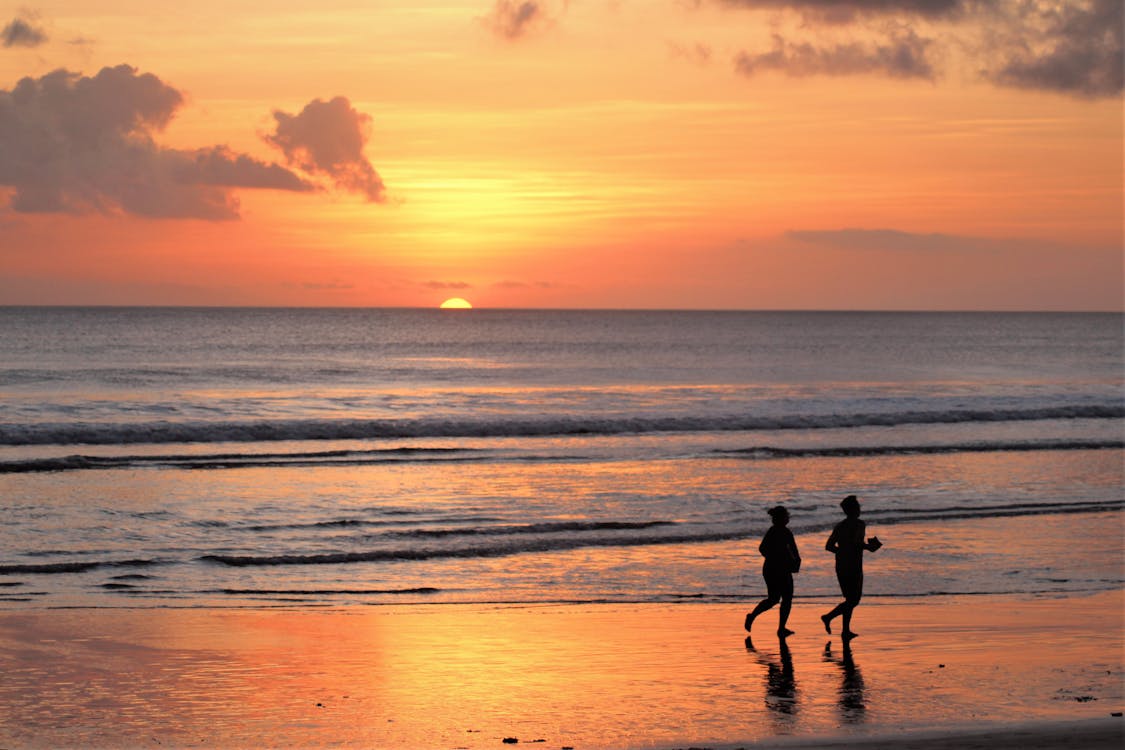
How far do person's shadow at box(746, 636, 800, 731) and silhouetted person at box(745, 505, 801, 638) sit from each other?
1.09 feet

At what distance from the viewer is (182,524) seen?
19406 mm

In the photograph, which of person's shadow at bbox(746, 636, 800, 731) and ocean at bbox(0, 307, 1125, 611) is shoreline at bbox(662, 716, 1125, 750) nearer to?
person's shadow at bbox(746, 636, 800, 731)

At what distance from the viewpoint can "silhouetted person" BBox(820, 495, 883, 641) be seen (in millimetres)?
12031

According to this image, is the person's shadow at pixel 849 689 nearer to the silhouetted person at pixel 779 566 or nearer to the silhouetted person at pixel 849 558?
the silhouetted person at pixel 849 558

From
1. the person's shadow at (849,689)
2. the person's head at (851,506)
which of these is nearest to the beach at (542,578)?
the person's shadow at (849,689)

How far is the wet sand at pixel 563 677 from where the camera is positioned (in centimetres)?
887

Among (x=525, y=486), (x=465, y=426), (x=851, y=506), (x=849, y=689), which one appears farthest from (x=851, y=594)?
(x=465, y=426)

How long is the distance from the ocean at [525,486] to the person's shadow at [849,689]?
296 centimetres

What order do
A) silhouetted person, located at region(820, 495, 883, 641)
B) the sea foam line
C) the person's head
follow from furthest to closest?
the sea foam line → silhouetted person, located at region(820, 495, 883, 641) → the person's head

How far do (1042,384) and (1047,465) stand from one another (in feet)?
130

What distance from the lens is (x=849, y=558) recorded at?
39.8ft

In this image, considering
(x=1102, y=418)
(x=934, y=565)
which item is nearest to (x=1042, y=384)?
(x=1102, y=418)

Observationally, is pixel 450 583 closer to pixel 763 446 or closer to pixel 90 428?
pixel 763 446

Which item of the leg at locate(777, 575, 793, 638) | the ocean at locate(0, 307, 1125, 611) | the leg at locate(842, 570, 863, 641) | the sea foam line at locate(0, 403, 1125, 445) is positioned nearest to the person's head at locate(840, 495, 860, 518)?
the leg at locate(842, 570, 863, 641)
